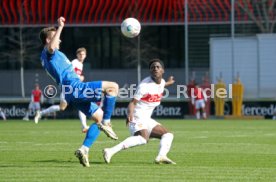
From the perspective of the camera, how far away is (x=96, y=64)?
208ft

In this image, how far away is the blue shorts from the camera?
49.2 ft

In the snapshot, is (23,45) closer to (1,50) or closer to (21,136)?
(1,50)

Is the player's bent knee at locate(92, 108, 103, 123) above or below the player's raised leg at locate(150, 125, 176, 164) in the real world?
above

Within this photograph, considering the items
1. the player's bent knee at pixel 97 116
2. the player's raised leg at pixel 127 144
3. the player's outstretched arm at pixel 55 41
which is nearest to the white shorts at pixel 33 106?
Result: the player's raised leg at pixel 127 144

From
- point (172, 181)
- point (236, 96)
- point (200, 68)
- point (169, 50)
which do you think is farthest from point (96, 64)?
point (172, 181)

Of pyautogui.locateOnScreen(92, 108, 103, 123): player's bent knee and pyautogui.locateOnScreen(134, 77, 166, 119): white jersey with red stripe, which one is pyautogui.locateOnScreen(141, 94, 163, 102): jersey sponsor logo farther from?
pyautogui.locateOnScreen(92, 108, 103, 123): player's bent knee

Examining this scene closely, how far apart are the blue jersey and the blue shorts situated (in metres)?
0.19

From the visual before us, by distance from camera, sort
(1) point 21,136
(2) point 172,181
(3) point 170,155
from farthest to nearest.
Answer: (1) point 21,136 → (3) point 170,155 → (2) point 172,181

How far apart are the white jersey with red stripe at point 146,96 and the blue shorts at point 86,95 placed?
94 cm

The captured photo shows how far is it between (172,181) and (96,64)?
2004 inches

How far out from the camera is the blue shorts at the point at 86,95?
14994 mm

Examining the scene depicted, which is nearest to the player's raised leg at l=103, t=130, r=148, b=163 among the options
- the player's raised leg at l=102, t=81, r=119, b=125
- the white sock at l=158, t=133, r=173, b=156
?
the white sock at l=158, t=133, r=173, b=156

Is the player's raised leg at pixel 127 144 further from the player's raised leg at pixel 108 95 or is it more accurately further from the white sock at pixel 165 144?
the player's raised leg at pixel 108 95

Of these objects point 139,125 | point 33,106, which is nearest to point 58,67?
point 139,125
